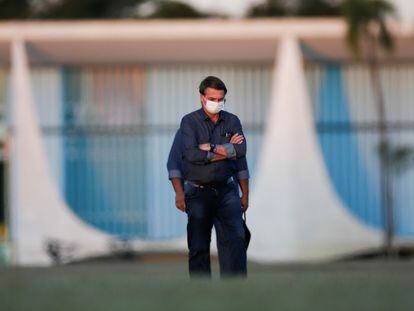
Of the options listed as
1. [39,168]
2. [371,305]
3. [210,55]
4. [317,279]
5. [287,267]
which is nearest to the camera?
[371,305]

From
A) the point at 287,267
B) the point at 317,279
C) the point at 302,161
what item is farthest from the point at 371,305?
the point at 302,161

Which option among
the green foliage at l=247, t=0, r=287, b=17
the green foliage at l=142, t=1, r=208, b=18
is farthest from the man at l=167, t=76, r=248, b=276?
the green foliage at l=247, t=0, r=287, b=17

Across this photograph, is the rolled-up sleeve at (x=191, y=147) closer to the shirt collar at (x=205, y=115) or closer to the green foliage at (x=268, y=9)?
the shirt collar at (x=205, y=115)

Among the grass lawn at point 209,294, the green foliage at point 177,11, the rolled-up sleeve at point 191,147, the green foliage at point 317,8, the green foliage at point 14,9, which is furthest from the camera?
the green foliage at point 14,9

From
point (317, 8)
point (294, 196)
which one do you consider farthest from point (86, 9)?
point (294, 196)

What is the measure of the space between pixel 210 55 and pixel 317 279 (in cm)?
1781

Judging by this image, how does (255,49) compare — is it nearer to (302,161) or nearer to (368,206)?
(302,161)

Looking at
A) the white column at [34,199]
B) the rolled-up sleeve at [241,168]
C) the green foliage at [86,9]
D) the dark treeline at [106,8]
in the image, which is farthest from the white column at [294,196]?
the green foliage at [86,9]

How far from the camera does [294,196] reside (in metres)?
22.8

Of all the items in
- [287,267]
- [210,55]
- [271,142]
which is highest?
[210,55]

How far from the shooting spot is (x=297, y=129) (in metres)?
23.3

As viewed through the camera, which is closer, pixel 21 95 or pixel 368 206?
pixel 21 95

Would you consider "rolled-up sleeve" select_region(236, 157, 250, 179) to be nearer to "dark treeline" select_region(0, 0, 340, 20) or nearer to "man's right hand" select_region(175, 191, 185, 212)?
"man's right hand" select_region(175, 191, 185, 212)

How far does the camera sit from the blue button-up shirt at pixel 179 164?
30.5ft
